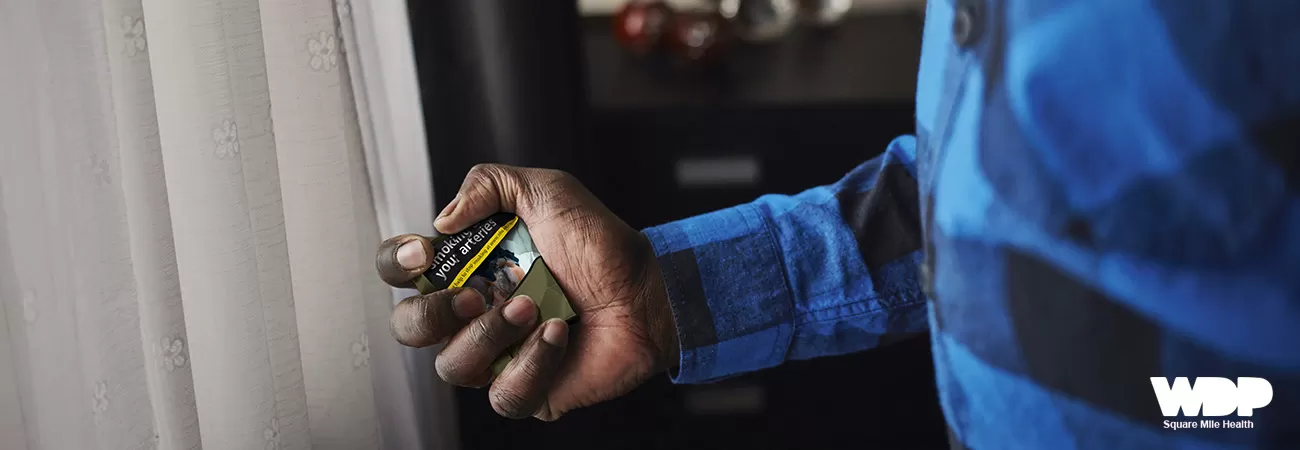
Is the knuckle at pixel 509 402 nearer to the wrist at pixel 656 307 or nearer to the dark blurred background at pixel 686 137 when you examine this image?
the wrist at pixel 656 307

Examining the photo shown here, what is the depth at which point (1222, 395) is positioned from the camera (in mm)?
455

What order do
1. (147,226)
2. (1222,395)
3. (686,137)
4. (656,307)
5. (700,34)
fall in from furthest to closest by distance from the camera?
(700,34)
(686,137)
(656,307)
(147,226)
(1222,395)

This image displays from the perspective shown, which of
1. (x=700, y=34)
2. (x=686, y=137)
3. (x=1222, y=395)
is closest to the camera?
(x=1222, y=395)

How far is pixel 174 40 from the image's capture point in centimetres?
74

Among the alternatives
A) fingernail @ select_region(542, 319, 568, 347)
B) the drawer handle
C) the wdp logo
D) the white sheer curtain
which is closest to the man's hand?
fingernail @ select_region(542, 319, 568, 347)

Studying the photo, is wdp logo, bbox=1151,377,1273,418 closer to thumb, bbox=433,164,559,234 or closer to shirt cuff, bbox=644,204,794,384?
shirt cuff, bbox=644,204,794,384

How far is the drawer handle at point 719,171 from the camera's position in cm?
157

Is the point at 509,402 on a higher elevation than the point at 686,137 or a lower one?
lower

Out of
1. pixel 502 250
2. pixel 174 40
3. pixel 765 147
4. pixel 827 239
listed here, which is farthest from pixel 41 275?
pixel 765 147

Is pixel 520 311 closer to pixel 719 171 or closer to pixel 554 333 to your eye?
pixel 554 333

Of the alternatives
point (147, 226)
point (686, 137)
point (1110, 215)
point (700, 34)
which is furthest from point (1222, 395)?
point (700, 34)

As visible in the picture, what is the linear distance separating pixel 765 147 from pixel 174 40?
995 millimetres

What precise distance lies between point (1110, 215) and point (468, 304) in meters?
0.47

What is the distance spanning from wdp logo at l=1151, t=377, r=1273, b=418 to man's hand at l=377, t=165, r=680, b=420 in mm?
427
